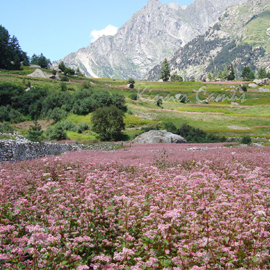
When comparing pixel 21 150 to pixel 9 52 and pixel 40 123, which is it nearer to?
pixel 40 123

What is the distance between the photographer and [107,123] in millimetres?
43781

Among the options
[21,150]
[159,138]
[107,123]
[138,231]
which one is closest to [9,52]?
[107,123]

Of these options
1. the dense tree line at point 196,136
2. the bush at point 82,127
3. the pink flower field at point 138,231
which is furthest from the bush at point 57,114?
the pink flower field at point 138,231

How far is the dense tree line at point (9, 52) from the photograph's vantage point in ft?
377

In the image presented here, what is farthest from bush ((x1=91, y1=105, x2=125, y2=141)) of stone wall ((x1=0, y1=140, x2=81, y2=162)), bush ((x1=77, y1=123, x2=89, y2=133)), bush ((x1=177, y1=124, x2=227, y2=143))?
stone wall ((x1=0, y1=140, x2=81, y2=162))

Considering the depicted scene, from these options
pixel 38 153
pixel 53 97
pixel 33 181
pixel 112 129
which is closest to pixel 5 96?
pixel 53 97

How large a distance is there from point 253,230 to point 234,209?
1.00 metres

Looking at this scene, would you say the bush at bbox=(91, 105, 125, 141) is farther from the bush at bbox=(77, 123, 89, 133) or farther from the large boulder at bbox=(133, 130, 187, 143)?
the large boulder at bbox=(133, 130, 187, 143)

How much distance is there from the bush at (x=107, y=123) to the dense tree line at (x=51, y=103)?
39.9ft

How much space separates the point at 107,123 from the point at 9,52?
101 m

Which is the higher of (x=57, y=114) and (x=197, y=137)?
(x=57, y=114)

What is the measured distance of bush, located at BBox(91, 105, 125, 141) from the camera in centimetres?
4297

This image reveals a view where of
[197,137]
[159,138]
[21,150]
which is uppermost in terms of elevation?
[21,150]

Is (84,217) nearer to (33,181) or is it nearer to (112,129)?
(33,181)
